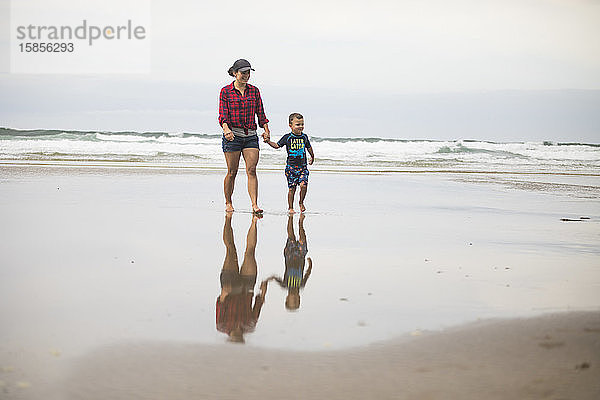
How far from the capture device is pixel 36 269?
4621 mm

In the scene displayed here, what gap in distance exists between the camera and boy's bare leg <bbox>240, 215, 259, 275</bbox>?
15.6ft

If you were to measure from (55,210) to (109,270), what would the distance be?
151 inches

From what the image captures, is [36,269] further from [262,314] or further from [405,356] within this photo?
[405,356]

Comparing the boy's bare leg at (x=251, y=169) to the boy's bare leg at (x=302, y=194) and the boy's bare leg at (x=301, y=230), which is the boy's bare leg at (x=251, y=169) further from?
the boy's bare leg at (x=301, y=230)

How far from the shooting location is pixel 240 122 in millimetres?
8922

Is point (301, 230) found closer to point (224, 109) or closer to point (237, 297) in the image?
point (224, 109)

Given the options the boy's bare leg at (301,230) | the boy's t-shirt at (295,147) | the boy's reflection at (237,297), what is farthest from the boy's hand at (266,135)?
the boy's reflection at (237,297)

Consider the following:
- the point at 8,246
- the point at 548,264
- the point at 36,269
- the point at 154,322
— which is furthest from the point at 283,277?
the point at 8,246

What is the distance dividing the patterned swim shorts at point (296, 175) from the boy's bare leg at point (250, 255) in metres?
2.33

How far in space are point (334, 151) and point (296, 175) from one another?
25.5 meters

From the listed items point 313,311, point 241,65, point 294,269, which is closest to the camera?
point 313,311

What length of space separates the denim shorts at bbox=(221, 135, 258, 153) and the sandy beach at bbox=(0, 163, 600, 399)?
1511mm

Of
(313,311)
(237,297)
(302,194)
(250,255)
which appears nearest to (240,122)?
(302,194)

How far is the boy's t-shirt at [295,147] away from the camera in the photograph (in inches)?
382
